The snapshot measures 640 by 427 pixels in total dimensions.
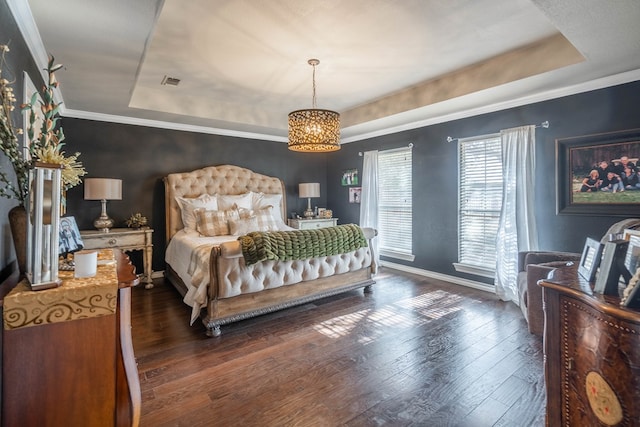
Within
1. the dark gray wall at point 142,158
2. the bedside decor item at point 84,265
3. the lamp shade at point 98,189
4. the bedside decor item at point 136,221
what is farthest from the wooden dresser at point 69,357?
the dark gray wall at point 142,158

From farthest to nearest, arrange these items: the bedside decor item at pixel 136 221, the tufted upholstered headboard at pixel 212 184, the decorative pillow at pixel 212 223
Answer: the tufted upholstered headboard at pixel 212 184 → the bedside decor item at pixel 136 221 → the decorative pillow at pixel 212 223

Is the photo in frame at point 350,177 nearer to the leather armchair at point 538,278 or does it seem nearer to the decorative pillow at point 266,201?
the decorative pillow at point 266,201

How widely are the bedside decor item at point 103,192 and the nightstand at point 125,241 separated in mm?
102

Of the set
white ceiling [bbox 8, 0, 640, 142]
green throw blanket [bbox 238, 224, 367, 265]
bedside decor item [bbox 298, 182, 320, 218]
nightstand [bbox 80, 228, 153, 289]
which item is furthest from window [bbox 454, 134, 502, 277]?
nightstand [bbox 80, 228, 153, 289]

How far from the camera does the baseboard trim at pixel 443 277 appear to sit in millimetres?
3986

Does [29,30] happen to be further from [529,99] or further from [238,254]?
[529,99]

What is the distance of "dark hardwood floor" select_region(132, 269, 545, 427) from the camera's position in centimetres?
177

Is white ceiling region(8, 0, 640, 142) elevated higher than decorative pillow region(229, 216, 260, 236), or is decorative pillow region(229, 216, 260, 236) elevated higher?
white ceiling region(8, 0, 640, 142)

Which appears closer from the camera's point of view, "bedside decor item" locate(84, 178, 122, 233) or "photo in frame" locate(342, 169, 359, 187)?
"bedside decor item" locate(84, 178, 122, 233)

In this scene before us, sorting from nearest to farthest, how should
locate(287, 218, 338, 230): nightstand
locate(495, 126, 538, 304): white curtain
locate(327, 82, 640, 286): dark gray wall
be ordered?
locate(327, 82, 640, 286): dark gray wall, locate(495, 126, 538, 304): white curtain, locate(287, 218, 338, 230): nightstand

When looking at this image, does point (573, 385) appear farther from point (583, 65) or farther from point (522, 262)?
point (583, 65)

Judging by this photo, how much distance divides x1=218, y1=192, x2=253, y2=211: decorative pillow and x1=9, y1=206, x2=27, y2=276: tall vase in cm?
320

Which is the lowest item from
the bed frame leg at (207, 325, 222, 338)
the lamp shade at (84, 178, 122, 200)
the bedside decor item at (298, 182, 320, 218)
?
the bed frame leg at (207, 325, 222, 338)

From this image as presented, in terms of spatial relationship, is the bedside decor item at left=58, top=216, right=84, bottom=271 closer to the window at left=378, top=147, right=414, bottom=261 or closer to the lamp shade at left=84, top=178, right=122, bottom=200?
the lamp shade at left=84, top=178, right=122, bottom=200
